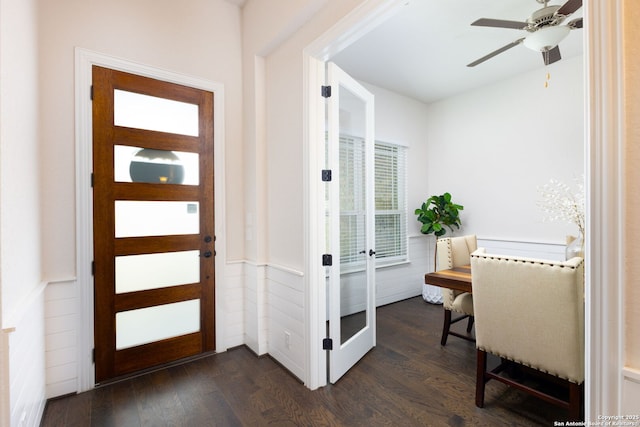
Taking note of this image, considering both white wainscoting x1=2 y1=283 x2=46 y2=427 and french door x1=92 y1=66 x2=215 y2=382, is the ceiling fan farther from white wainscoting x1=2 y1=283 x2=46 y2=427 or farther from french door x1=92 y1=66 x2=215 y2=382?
white wainscoting x1=2 y1=283 x2=46 y2=427

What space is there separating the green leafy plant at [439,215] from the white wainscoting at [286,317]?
2654mm

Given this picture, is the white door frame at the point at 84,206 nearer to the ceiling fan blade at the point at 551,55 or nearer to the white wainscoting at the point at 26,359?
the white wainscoting at the point at 26,359

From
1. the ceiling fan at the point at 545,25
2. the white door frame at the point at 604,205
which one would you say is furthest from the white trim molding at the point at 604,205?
the ceiling fan at the point at 545,25

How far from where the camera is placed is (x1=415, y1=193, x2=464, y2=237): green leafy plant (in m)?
4.27

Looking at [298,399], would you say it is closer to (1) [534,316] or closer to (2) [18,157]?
(1) [534,316]

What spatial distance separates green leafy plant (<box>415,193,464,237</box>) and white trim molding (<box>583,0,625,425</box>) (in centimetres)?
348

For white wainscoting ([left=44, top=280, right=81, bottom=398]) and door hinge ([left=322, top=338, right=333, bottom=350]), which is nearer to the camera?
white wainscoting ([left=44, top=280, right=81, bottom=398])

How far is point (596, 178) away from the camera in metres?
0.90

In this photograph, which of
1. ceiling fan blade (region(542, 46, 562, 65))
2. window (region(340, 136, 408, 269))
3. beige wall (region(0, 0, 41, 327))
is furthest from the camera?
window (region(340, 136, 408, 269))

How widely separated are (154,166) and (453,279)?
2.66m

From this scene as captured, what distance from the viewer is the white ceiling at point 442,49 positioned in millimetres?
2537

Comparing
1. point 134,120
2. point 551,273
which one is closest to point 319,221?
point 551,273

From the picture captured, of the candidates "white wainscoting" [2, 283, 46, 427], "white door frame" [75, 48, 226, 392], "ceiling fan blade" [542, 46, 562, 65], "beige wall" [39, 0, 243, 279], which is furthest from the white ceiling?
"white wainscoting" [2, 283, 46, 427]

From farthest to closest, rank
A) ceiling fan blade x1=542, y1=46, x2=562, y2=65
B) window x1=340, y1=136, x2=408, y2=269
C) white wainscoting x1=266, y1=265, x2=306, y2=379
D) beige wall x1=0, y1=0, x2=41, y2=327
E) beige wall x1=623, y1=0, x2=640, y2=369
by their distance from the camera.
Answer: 1. window x1=340, y1=136, x2=408, y2=269
2. ceiling fan blade x1=542, y1=46, x2=562, y2=65
3. white wainscoting x1=266, y1=265, x2=306, y2=379
4. beige wall x1=0, y1=0, x2=41, y2=327
5. beige wall x1=623, y1=0, x2=640, y2=369
